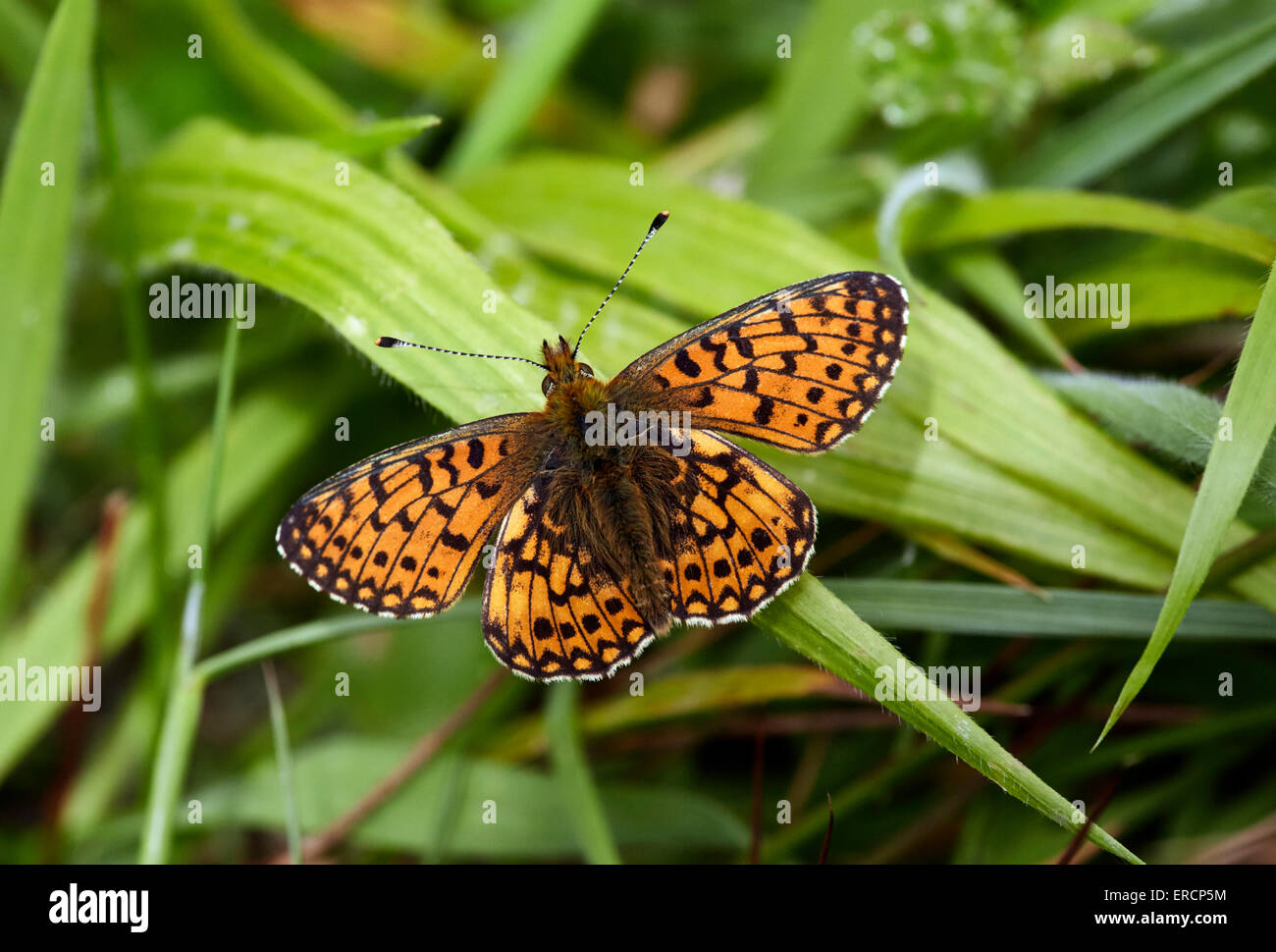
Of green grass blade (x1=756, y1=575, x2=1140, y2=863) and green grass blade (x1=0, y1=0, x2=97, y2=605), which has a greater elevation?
green grass blade (x1=0, y1=0, x2=97, y2=605)

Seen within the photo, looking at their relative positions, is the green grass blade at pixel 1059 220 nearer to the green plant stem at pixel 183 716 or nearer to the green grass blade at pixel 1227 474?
the green grass blade at pixel 1227 474

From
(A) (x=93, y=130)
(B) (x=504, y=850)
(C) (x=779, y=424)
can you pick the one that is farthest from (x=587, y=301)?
(A) (x=93, y=130)

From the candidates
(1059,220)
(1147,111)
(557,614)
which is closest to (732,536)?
(557,614)

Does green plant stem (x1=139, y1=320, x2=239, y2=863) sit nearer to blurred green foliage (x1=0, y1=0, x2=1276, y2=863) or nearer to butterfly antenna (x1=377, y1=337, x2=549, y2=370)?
blurred green foliage (x1=0, y1=0, x2=1276, y2=863)

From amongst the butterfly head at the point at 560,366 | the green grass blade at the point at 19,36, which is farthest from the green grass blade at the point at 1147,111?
the green grass blade at the point at 19,36
